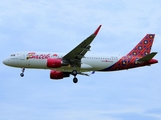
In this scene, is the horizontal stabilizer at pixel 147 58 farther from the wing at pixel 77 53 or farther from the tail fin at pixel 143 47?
the wing at pixel 77 53

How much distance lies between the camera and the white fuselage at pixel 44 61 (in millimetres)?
74000

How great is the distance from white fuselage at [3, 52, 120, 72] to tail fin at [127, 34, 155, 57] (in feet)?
11.0

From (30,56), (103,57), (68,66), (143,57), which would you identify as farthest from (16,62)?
(143,57)

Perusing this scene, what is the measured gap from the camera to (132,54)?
7775 centimetres

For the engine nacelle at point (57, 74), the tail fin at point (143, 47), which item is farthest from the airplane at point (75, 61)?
the engine nacelle at point (57, 74)

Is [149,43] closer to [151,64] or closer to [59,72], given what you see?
[151,64]

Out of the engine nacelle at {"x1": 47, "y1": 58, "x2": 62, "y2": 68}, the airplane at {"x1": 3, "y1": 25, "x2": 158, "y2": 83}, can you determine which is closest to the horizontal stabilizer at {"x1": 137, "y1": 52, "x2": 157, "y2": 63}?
the airplane at {"x1": 3, "y1": 25, "x2": 158, "y2": 83}

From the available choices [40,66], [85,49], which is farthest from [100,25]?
[40,66]

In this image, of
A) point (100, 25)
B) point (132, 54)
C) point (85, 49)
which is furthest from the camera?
point (132, 54)

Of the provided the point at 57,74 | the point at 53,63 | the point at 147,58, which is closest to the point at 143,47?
the point at 147,58

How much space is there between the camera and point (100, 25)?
67125mm

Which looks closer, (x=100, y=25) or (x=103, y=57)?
(x=100, y=25)

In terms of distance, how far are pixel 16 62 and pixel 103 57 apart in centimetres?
1205

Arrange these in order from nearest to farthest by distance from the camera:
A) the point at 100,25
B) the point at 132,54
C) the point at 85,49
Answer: the point at 100,25, the point at 85,49, the point at 132,54
